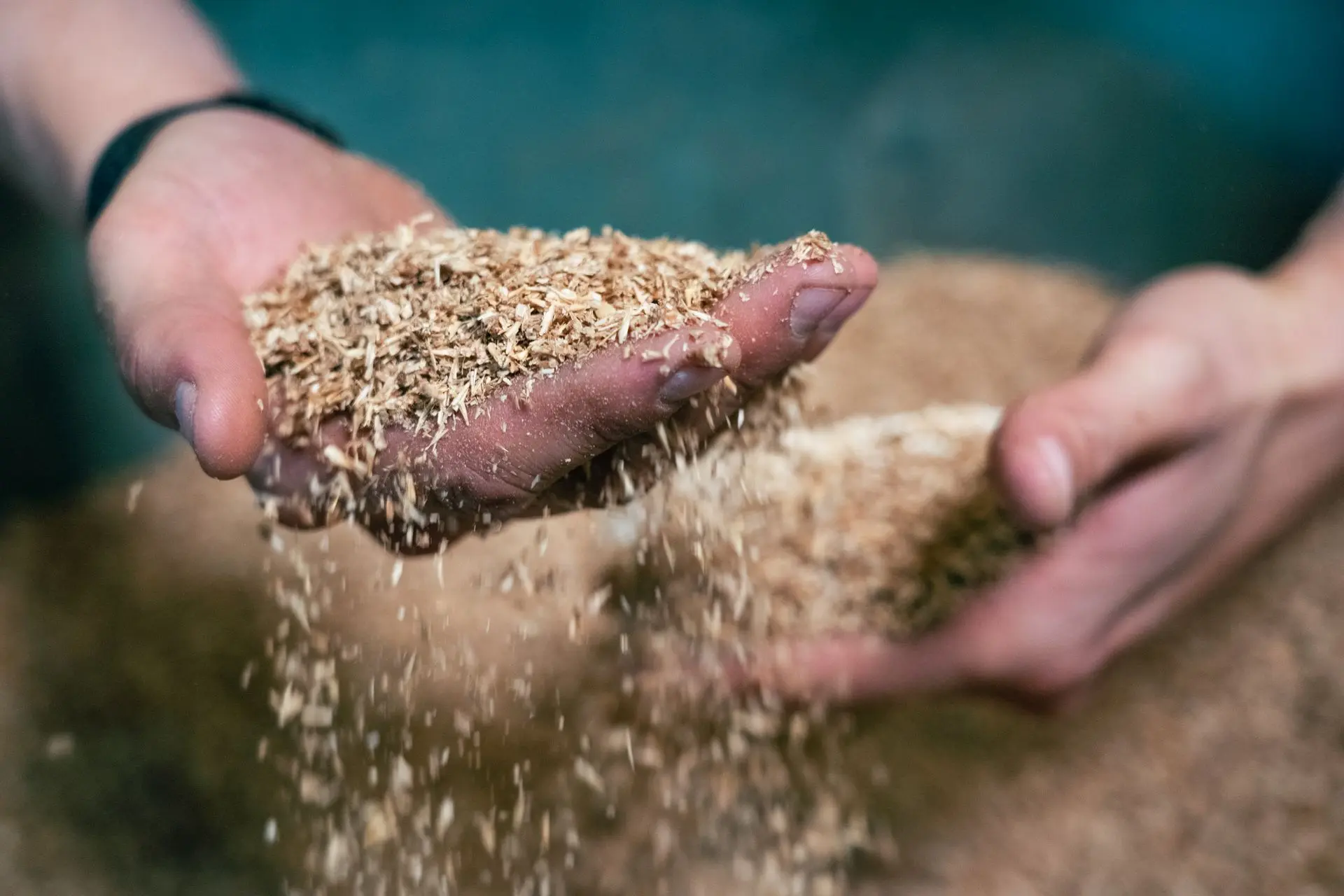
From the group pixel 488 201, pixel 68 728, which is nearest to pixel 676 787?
pixel 68 728

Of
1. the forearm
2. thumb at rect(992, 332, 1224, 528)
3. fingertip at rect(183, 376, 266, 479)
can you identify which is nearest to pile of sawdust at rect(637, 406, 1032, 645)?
thumb at rect(992, 332, 1224, 528)

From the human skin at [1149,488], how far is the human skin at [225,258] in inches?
16.4

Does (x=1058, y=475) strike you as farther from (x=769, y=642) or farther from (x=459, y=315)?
(x=459, y=315)

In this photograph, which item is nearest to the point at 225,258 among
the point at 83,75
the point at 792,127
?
the point at 83,75

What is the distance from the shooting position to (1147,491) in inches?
48.2

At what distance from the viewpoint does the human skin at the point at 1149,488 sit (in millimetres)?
1122

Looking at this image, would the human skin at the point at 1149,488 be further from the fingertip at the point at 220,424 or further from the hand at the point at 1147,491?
the fingertip at the point at 220,424

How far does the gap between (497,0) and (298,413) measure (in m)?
1.39

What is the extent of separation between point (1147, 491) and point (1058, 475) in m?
0.40

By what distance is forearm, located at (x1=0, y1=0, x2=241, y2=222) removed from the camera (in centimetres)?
130

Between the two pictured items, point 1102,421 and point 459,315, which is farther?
point 1102,421

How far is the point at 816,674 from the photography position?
1.23 meters

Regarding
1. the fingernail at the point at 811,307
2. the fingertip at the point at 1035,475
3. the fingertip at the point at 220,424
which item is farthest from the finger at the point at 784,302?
the fingertip at the point at 220,424

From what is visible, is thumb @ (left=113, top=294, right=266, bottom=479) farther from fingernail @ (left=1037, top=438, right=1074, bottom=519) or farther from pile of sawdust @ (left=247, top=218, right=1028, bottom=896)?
fingernail @ (left=1037, top=438, right=1074, bottom=519)
